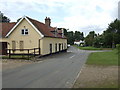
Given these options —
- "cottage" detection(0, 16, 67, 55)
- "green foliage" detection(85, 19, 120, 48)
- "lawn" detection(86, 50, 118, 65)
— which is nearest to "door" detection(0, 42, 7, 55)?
"cottage" detection(0, 16, 67, 55)

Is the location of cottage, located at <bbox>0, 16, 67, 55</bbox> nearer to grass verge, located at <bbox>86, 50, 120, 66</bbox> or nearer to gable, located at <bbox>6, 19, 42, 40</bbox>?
gable, located at <bbox>6, 19, 42, 40</bbox>

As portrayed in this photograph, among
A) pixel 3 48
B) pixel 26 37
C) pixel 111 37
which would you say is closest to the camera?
pixel 26 37

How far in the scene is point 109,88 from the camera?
8117 mm

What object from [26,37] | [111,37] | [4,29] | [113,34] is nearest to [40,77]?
[26,37]

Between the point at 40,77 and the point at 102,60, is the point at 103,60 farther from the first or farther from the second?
the point at 40,77

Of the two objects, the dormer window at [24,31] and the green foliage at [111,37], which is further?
the green foliage at [111,37]

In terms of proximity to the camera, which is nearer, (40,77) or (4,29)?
(40,77)

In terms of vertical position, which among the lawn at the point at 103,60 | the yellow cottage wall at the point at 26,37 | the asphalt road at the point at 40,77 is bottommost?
the lawn at the point at 103,60

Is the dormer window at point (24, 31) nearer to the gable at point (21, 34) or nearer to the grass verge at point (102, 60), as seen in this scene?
the gable at point (21, 34)

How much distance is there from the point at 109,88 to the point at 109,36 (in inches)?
2337

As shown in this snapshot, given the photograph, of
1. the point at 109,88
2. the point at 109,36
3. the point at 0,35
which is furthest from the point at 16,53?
the point at 109,36

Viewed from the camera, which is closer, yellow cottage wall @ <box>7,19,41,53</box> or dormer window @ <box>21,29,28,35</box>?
yellow cottage wall @ <box>7,19,41,53</box>

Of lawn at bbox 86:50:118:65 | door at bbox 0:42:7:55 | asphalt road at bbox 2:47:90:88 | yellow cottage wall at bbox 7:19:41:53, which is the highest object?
yellow cottage wall at bbox 7:19:41:53

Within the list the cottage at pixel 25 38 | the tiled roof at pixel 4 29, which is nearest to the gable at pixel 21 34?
the cottage at pixel 25 38
